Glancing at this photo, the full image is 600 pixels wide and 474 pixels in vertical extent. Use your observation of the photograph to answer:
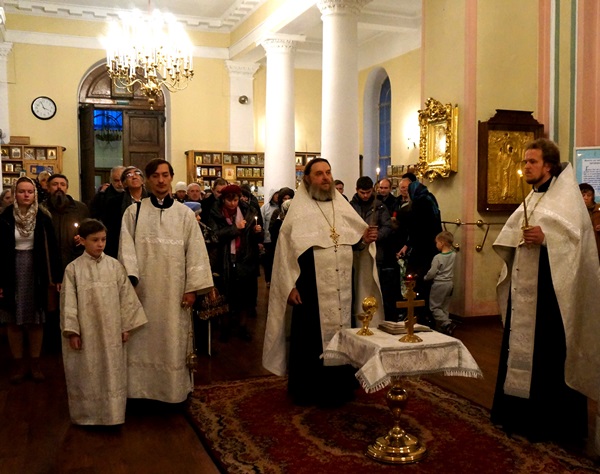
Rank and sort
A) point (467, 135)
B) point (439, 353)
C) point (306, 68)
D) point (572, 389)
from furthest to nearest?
point (306, 68) → point (467, 135) → point (572, 389) → point (439, 353)

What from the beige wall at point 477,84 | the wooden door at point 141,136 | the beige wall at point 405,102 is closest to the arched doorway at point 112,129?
the wooden door at point 141,136

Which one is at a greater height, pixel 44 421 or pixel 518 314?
pixel 518 314

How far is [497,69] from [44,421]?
659cm

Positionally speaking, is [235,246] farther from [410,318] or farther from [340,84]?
[340,84]

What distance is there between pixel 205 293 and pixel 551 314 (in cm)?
249

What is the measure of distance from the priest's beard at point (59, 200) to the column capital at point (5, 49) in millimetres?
10204

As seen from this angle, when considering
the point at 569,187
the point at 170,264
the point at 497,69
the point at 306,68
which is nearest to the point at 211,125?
the point at 306,68

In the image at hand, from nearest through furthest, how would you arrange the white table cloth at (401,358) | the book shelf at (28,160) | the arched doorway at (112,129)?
1. the white table cloth at (401,358)
2. the book shelf at (28,160)
3. the arched doorway at (112,129)

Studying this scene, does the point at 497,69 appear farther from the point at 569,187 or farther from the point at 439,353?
the point at 439,353

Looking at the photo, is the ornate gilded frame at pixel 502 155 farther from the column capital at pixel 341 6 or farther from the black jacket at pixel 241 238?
the column capital at pixel 341 6

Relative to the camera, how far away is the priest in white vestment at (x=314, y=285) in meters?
5.07

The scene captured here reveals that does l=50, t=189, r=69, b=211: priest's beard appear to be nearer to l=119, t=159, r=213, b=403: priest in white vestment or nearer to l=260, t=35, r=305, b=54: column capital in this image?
l=119, t=159, r=213, b=403: priest in white vestment

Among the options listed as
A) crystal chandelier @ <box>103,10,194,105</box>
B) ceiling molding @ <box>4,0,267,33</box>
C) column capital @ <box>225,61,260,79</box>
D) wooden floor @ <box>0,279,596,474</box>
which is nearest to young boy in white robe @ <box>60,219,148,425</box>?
wooden floor @ <box>0,279,596,474</box>

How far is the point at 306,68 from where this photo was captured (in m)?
19.2
